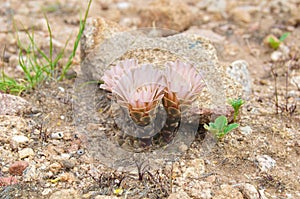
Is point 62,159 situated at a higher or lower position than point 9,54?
lower

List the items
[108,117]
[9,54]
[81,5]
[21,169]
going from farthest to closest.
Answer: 1. [81,5]
2. [9,54]
3. [108,117]
4. [21,169]

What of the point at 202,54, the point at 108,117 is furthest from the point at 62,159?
the point at 202,54

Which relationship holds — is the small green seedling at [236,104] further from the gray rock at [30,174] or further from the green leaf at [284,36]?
the green leaf at [284,36]

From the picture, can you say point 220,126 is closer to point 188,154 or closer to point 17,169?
point 188,154

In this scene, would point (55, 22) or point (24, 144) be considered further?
point (55, 22)

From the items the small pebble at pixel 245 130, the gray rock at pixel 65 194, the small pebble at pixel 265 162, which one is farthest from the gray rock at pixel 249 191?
the gray rock at pixel 65 194

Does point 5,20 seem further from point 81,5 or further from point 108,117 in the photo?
point 108,117

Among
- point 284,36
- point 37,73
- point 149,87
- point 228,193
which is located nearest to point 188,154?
point 228,193

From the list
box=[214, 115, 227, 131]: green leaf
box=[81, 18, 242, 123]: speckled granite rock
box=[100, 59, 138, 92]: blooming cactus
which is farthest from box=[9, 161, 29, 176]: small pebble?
box=[214, 115, 227, 131]: green leaf

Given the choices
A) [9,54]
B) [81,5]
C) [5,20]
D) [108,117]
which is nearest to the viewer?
[108,117]
